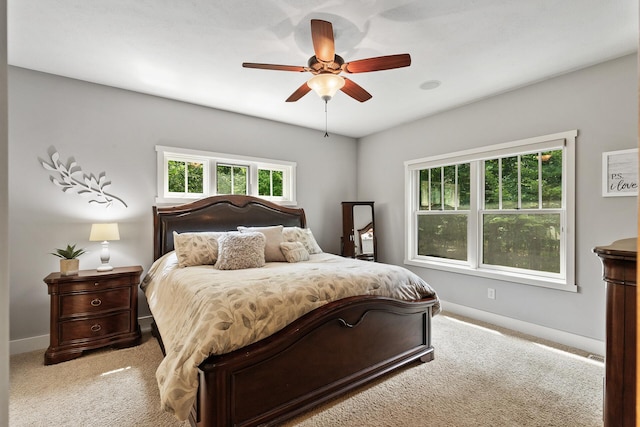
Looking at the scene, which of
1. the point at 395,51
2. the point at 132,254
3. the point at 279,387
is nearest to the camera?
the point at 279,387

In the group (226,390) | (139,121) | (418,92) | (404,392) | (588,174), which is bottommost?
(404,392)

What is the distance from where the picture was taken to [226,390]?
1.58 metres

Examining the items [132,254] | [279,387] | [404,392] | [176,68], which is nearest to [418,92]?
[176,68]

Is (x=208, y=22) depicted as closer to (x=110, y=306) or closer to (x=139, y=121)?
(x=139, y=121)

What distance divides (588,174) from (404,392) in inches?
103

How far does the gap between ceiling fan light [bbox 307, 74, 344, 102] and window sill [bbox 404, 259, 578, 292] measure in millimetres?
2797

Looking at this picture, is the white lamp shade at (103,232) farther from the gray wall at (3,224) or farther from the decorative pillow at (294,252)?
the gray wall at (3,224)

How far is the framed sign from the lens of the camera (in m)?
2.53

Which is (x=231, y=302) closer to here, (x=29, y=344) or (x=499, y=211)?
(x=29, y=344)

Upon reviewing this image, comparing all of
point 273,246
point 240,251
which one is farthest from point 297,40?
point 273,246

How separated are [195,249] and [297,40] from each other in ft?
6.88

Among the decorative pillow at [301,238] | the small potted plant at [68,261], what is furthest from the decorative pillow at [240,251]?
the small potted plant at [68,261]

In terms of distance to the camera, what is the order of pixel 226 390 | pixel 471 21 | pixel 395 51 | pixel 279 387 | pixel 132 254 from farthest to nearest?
pixel 132 254, pixel 395 51, pixel 471 21, pixel 279 387, pixel 226 390

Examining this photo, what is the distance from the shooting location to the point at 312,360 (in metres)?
1.93
